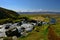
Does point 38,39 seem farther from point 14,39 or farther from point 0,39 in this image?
point 0,39

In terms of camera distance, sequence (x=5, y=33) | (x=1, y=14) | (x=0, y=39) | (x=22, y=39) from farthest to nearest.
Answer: (x=1, y=14)
(x=5, y=33)
(x=22, y=39)
(x=0, y=39)

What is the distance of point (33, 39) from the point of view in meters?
45.8

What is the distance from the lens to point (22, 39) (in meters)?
45.4

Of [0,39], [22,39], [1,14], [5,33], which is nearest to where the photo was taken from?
[0,39]

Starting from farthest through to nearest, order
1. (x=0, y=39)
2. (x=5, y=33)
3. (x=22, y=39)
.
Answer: (x=5, y=33) → (x=22, y=39) → (x=0, y=39)

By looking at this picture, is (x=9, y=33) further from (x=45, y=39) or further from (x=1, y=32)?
(x=45, y=39)

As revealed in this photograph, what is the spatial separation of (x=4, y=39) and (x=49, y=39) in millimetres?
12549

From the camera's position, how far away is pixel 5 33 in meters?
48.7

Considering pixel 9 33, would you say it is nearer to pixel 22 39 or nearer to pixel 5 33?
pixel 5 33

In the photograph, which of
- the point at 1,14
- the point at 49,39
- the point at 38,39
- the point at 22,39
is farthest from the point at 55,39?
the point at 1,14

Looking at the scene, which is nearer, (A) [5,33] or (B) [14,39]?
(B) [14,39]

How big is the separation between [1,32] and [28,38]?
29.3 ft

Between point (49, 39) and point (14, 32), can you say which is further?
point (14, 32)

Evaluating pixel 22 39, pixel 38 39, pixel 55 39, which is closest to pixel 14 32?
pixel 22 39
